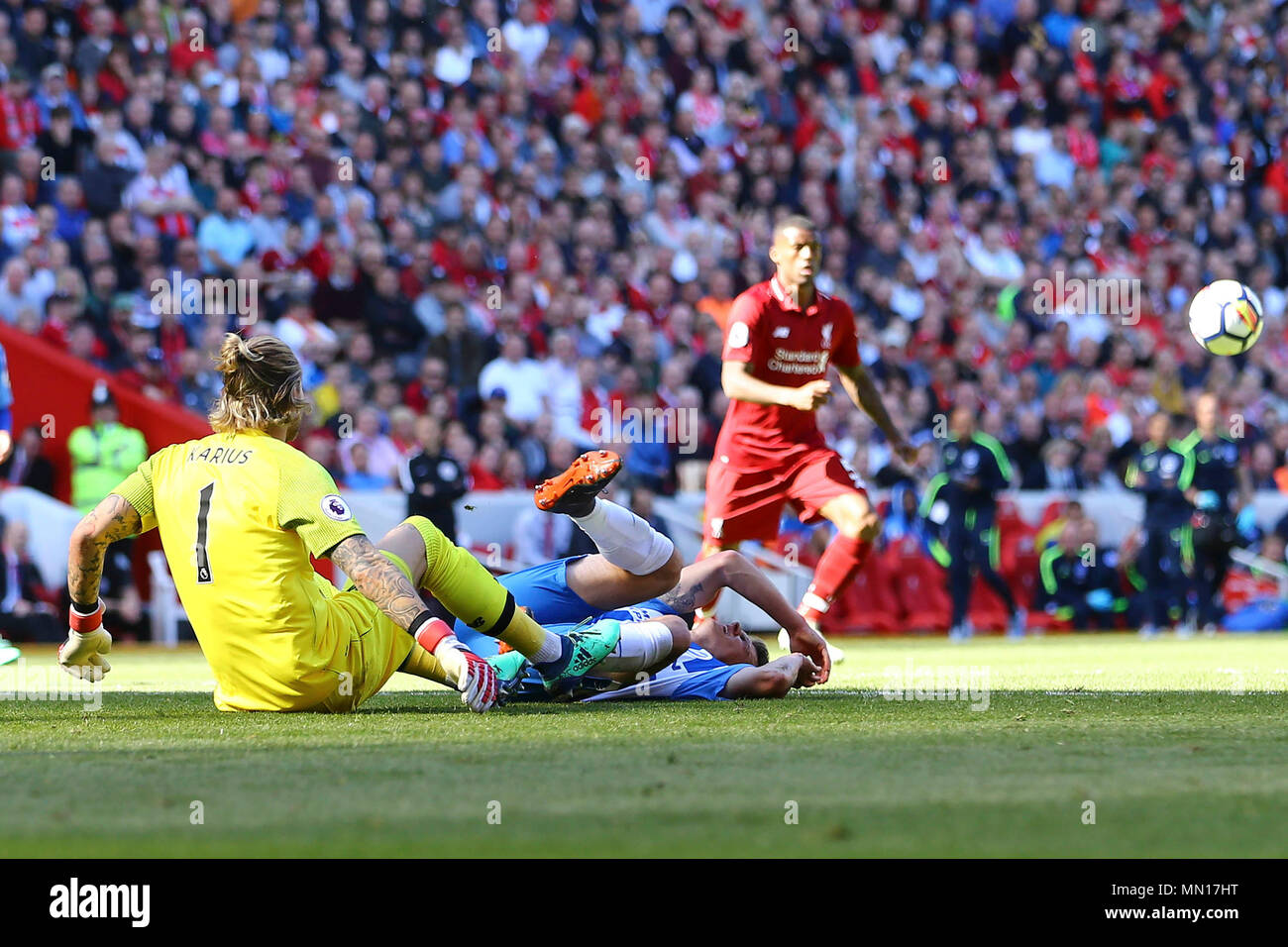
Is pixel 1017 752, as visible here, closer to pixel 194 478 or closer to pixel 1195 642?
pixel 194 478

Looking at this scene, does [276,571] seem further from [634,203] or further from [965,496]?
[634,203]

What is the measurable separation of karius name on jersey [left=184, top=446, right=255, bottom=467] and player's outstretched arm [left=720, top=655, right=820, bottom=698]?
6.98 feet

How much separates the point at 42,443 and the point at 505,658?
8.25m

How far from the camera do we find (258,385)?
5609 mm

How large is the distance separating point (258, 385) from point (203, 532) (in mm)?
503

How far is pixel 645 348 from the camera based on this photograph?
1588cm

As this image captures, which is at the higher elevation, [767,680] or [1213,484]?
[1213,484]

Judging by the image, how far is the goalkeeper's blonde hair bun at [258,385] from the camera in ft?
18.3

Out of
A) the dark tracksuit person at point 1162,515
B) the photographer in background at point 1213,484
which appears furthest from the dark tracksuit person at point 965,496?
the photographer in background at point 1213,484

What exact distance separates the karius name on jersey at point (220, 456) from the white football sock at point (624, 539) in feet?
4.30

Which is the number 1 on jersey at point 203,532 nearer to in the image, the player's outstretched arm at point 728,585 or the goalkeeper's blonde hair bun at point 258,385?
the goalkeeper's blonde hair bun at point 258,385
